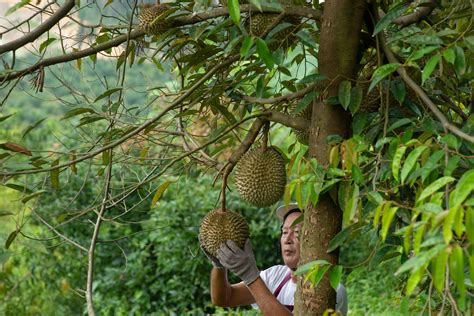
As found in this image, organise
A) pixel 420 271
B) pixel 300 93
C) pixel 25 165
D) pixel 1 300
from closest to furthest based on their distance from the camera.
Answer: pixel 420 271
pixel 25 165
pixel 300 93
pixel 1 300

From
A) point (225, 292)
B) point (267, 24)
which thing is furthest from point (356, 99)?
point (225, 292)

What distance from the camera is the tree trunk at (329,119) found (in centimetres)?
192

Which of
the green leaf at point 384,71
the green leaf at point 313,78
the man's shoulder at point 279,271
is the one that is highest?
the green leaf at point 313,78

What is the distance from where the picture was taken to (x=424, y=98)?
1695mm

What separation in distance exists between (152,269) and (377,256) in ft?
11.7

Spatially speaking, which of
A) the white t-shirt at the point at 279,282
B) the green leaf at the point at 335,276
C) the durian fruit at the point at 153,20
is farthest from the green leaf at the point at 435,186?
the white t-shirt at the point at 279,282

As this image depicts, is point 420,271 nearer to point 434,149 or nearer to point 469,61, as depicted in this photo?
point 434,149

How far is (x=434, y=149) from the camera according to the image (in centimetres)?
155

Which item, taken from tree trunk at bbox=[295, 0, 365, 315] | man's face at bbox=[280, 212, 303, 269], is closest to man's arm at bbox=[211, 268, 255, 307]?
man's face at bbox=[280, 212, 303, 269]

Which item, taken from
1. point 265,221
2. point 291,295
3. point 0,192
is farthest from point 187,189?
point 291,295

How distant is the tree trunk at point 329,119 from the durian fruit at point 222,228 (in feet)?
1.02

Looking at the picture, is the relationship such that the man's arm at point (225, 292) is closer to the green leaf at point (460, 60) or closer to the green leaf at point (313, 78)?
the green leaf at point (313, 78)

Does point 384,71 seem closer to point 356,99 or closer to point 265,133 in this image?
point 356,99

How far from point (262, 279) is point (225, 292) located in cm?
18
